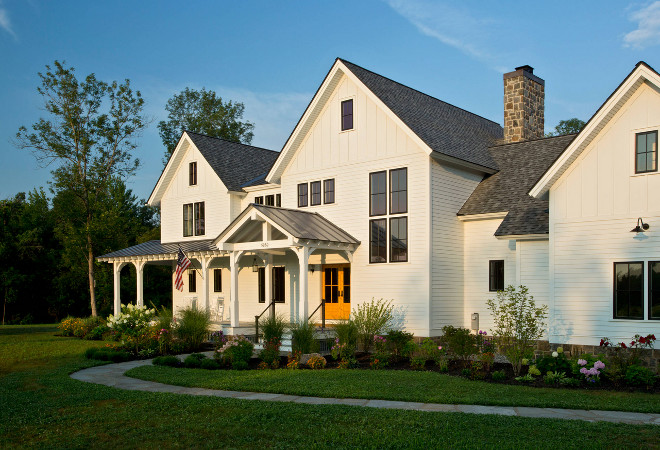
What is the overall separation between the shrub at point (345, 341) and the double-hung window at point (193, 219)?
1149 cm

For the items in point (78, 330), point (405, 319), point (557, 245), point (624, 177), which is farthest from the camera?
point (78, 330)

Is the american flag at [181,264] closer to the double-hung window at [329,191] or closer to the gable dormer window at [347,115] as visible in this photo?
the double-hung window at [329,191]

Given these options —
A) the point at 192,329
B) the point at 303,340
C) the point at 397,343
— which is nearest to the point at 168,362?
the point at 192,329

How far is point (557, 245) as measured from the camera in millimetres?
15297

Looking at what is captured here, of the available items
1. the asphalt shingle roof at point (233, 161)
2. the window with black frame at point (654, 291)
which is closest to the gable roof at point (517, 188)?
the window with black frame at point (654, 291)

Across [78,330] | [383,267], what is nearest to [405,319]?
[383,267]

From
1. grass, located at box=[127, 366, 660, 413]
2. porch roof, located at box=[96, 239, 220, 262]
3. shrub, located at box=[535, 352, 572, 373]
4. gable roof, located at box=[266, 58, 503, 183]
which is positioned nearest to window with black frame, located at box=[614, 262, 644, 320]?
shrub, located at box=[535, 352, 572, 373]

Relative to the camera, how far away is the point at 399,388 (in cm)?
1152

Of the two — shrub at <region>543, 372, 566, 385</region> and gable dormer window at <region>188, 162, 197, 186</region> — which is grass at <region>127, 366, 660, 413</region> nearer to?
shrub at <region>543, 372, 566, 385</region>

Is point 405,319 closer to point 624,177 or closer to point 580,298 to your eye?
point 580,298

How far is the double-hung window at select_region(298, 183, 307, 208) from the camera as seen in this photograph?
862 inches

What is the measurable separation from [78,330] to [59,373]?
35.3 feet

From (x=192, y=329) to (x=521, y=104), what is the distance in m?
14.2

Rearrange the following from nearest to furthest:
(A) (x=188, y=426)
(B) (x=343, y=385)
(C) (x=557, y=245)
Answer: (A) (x=188, y=426)
(B) (x=343, y=385)
(C) (x=557, y=245)
